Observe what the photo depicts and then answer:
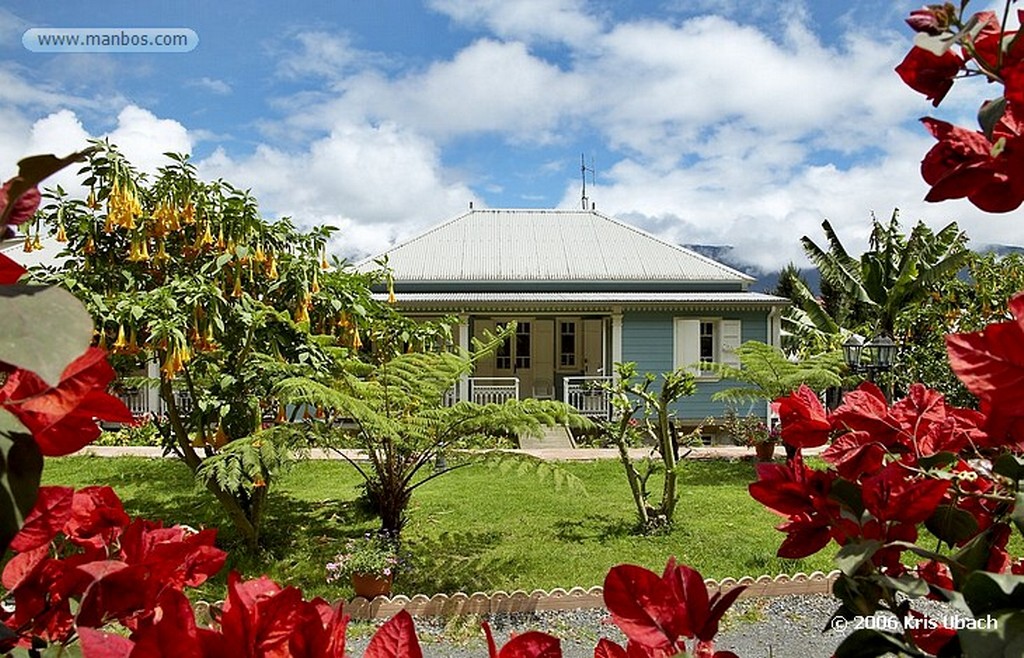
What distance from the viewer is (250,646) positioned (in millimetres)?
572

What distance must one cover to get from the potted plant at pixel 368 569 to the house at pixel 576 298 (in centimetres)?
705

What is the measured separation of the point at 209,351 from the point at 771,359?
6.60m

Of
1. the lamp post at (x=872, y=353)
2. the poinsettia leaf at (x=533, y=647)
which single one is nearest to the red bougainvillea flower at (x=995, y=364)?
the poinsettia leaf at (x=533, y=647)

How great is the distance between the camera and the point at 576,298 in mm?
13727

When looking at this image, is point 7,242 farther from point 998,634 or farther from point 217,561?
point 998,634

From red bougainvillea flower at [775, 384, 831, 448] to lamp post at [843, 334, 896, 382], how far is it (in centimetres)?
759

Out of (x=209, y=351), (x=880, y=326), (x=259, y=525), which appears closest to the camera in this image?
(x=209, y=351)

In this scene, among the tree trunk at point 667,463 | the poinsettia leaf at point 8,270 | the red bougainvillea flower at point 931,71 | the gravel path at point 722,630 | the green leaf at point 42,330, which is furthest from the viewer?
the tree trunk at point 667,463

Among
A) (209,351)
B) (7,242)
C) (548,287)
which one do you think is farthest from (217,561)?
(548,287)

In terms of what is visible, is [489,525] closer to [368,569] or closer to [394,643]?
[368,569]

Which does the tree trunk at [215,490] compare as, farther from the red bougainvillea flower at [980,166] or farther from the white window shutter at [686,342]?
the white window shutter at [686,342]

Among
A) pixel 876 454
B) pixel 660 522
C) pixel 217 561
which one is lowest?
pixel 660 522

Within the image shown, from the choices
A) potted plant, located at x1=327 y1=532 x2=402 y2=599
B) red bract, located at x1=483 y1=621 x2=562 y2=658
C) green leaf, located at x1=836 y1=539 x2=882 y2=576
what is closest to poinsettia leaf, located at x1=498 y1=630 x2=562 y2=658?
red bract, located at x1=483 y1=621 x2=562 y2=658

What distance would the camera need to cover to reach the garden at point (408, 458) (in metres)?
0.56
